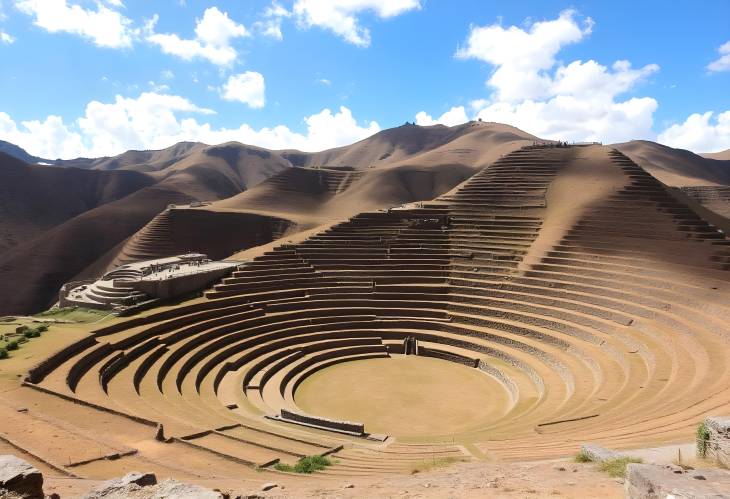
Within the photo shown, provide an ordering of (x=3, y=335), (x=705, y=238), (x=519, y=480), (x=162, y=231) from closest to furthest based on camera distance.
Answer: (x=519, y=480)
(x=3, y=335)
(x=705, y=238)
(x=162, y=231)

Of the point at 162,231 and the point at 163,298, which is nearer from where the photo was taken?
the point at 163,298

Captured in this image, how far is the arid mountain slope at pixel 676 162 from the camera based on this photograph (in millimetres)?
101688

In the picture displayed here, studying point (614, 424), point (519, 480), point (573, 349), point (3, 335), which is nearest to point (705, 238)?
point (573, 349)

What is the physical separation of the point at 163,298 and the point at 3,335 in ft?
26.2

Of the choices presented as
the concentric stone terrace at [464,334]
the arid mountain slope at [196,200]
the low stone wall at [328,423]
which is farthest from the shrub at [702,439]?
the arid mountain slope at [196,200]

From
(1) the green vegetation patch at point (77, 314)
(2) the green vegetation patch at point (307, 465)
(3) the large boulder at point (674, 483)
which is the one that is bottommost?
(2) the green vegetation patch at point (307, 465)

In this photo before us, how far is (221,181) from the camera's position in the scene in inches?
5022

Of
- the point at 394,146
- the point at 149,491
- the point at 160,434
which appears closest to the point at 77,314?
the point at 160,434

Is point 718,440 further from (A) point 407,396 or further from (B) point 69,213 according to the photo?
(B) point 69,213

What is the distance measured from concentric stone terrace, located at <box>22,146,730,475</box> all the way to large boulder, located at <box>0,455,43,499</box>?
571 centimetres

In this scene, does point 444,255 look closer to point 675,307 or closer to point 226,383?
point 675,307

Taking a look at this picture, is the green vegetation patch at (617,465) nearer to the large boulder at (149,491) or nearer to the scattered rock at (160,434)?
the large boulder at (149,491)

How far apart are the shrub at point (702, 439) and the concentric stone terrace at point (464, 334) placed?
1.91 m

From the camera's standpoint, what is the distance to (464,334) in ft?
92.7
